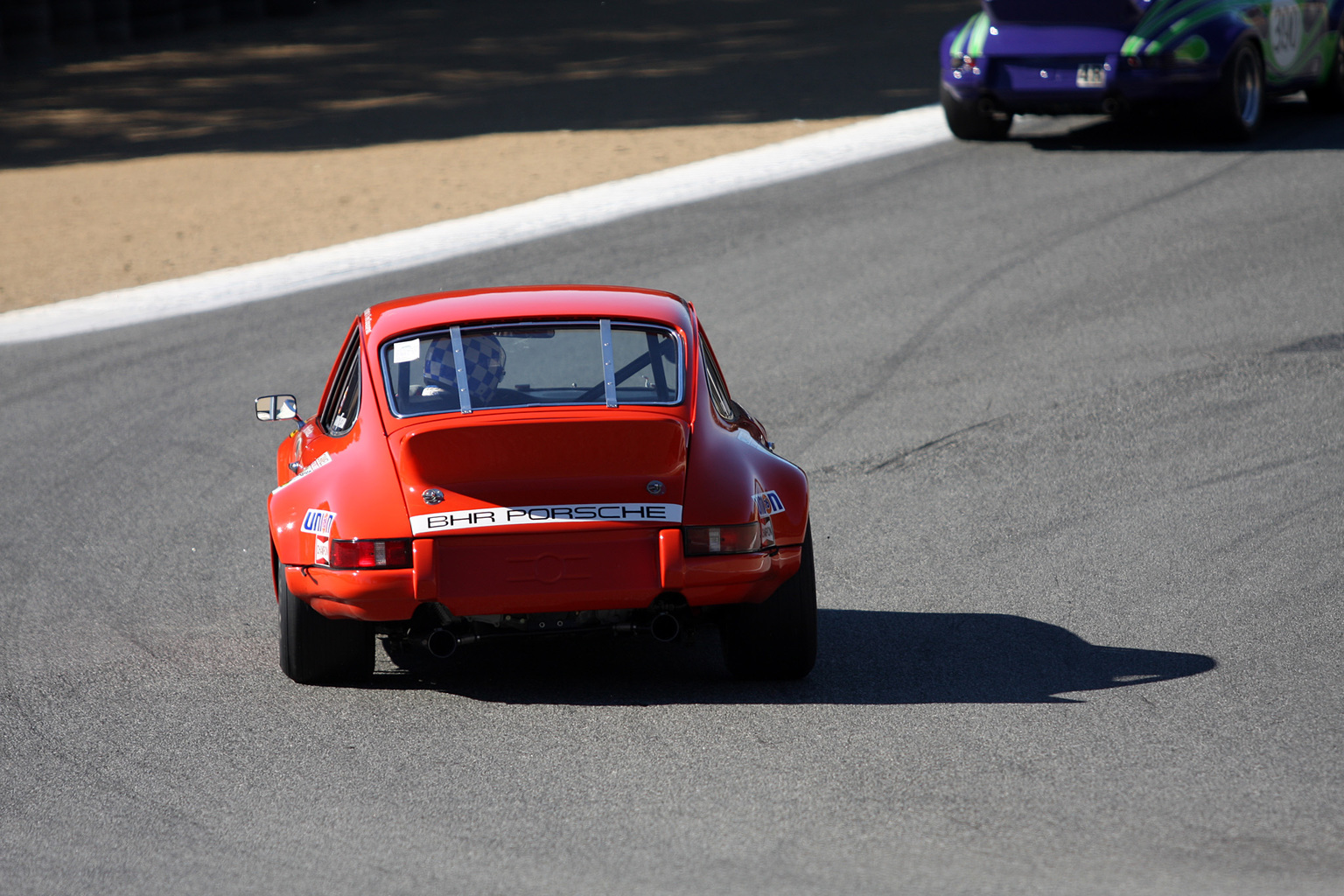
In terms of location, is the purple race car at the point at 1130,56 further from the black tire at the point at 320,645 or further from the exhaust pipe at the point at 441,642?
the exhaust pipe at the point at 441,642

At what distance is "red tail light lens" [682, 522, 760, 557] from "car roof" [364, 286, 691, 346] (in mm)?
1064

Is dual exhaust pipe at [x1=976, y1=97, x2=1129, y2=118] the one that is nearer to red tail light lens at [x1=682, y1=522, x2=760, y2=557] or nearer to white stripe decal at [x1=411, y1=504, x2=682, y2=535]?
red tail light lens at [x1=682, y1=522, x2=760, y2=557]

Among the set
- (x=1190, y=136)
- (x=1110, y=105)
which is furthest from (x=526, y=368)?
(x=1190, y=136)

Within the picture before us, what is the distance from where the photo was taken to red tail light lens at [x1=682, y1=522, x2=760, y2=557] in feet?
17.5

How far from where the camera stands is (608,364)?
5.89m

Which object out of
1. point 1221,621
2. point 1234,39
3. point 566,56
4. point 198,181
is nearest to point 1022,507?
point 1221,621

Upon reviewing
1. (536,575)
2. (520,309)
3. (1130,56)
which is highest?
(1130,56)

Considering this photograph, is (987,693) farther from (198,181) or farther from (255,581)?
(198,181)

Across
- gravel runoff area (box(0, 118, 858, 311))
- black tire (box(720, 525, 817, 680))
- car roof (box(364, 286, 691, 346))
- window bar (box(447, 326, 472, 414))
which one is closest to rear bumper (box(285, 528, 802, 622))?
black tire (box(720, 525, 817, 680))

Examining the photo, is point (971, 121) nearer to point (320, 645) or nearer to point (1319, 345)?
point (1319, 345)

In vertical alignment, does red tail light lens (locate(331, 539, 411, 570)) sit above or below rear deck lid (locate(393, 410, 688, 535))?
below

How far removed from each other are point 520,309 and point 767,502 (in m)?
1.29

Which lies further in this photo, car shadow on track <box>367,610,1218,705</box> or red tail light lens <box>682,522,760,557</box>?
car shadow on track <box>367,610,1218,705</box>

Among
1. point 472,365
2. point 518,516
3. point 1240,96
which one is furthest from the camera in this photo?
point 1240,96
